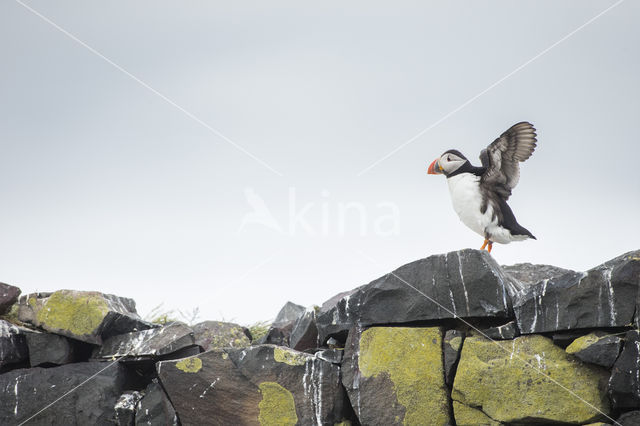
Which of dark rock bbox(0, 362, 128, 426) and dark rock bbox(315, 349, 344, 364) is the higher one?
dark rock bbox(315, 349, 344, 364)

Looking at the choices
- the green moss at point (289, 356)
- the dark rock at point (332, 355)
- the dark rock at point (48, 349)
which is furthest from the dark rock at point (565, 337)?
the dark rock at point (48, 349)

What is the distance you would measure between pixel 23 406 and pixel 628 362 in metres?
6.14

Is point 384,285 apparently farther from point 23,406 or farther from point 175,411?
point 23,406

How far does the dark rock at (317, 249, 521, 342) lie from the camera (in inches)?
218

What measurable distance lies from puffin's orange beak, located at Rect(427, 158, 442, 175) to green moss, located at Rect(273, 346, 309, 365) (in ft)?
11.8

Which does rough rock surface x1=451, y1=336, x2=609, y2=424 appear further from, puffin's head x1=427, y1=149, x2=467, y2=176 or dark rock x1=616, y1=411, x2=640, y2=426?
puffin's head x1=427, y1=149, x2=467, y2=176

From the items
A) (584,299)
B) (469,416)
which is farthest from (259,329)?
(584,299)

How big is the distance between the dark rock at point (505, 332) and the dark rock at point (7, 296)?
5.65 m

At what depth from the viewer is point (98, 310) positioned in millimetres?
6816

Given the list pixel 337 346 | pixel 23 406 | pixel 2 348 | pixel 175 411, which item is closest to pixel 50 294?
pixel 2 348

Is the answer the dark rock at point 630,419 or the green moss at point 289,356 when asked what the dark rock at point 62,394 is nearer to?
the green moss at point 289,356

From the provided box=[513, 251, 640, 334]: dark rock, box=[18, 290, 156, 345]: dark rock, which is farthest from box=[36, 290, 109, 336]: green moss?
box=[513, 251, 640, 334]: dark rock

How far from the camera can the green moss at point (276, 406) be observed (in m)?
5.92

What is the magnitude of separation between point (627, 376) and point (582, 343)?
0.43 metres
